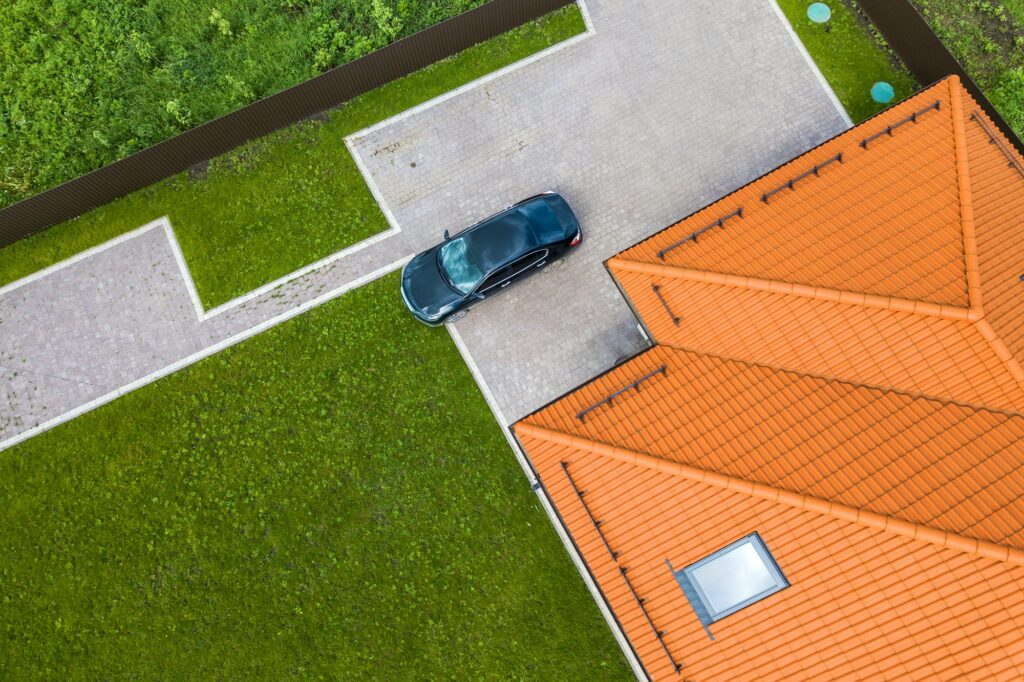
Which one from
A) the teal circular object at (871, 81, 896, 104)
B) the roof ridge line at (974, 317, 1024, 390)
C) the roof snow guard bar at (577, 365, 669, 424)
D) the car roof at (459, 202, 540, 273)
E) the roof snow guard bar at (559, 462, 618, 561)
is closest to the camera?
the roof ridge line at (974, 317, 1024, 390)

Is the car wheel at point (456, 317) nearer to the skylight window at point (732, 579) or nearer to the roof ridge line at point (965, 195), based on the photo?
the skylight window at point (732, 579)

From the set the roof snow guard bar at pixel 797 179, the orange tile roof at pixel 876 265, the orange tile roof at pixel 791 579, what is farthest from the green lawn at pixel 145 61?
the orange tile roof at pixel 791 579

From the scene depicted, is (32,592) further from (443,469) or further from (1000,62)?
(1000,62)

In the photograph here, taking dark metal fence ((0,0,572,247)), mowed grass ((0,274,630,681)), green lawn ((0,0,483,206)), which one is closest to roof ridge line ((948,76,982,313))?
mowed grass ((0,274,630,681))

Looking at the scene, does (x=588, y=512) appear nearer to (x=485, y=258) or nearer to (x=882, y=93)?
(x=485, y=258)

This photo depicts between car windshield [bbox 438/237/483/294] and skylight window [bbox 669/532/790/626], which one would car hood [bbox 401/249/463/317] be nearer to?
car windshield [bbox 438/237/483/294]

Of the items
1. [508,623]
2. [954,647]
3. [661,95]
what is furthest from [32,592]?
[661,95]

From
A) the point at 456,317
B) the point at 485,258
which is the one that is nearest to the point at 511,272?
the point at 485,258
